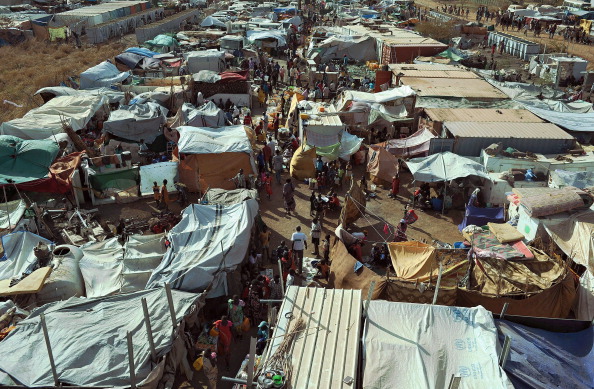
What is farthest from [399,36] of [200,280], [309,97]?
[200,280]

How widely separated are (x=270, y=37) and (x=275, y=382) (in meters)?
31.4

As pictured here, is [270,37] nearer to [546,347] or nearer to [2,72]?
[2,72]

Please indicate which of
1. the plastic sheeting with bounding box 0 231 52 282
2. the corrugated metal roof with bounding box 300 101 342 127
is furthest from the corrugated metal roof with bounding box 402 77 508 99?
the plastic sheeting with bounding box 0 231 52 282

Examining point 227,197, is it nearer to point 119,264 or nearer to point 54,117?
point 119,264

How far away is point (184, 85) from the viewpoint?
74.8ft

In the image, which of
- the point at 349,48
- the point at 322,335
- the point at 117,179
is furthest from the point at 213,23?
the point at 322,335

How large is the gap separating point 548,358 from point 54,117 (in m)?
18.0

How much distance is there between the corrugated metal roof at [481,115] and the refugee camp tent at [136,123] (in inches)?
416

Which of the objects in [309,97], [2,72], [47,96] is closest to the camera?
[47,96]

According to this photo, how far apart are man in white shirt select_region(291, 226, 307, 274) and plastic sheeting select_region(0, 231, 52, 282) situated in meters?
5.90

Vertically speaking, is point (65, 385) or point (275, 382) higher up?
point (275, 382)

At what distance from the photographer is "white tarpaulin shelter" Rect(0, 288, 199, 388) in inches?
285

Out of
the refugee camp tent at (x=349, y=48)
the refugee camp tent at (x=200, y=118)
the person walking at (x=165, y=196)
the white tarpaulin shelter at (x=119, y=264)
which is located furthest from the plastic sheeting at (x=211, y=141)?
the refugee camp tent at (x=349, y=48)

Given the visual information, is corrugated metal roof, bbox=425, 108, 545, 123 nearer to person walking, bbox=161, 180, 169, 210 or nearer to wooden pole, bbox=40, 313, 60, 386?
person walking, bbox=161, 180, 169, 210
